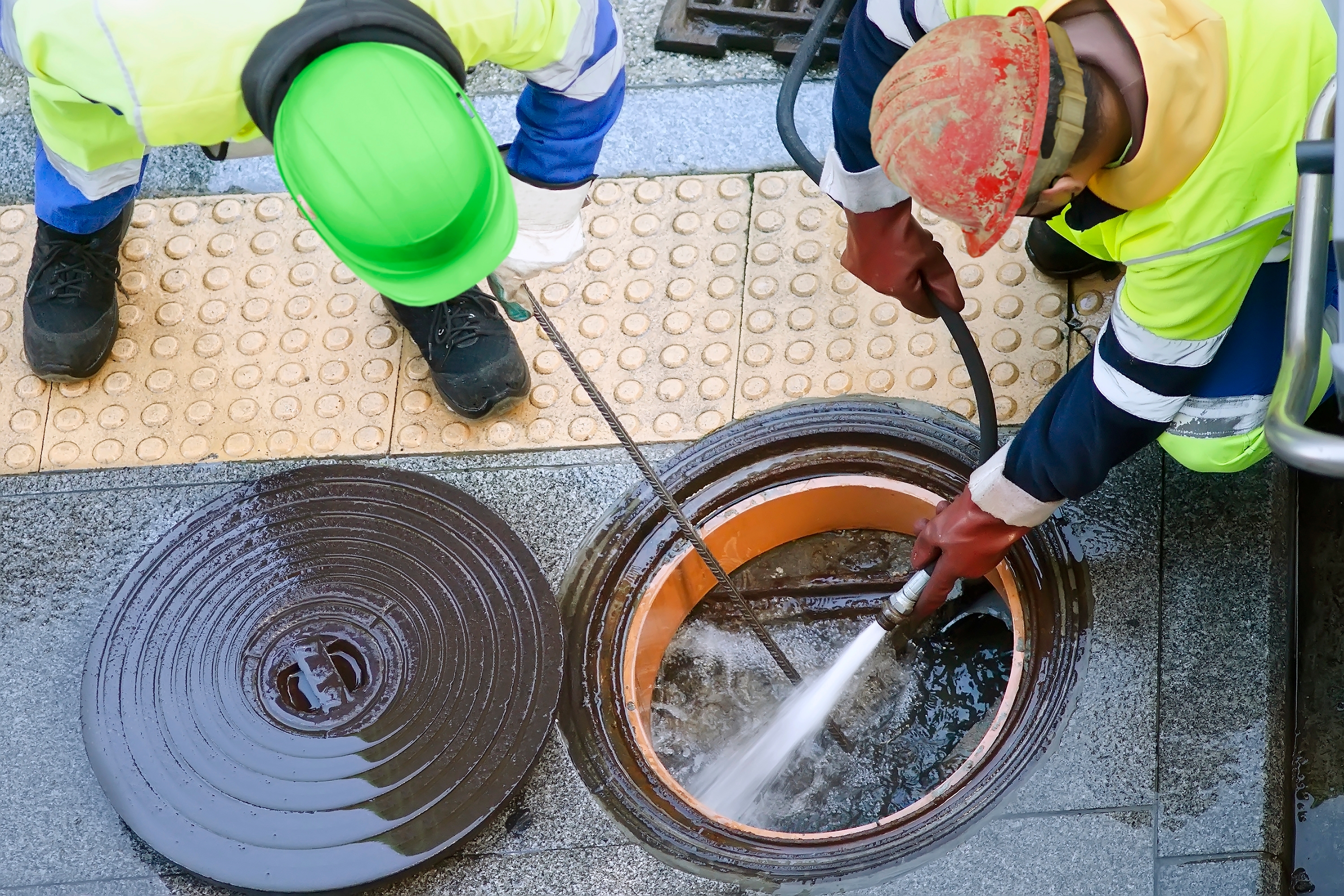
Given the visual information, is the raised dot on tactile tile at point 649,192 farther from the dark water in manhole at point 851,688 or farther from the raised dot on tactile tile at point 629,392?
the dark water in manhole at point 851,688

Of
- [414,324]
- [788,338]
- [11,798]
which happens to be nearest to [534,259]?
[414,324]

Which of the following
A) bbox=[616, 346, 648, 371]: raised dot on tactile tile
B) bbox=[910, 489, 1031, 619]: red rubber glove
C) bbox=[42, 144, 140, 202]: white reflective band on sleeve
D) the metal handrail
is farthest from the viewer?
bbox=[616, 346, 648, 371]: raised dot on tactile tile

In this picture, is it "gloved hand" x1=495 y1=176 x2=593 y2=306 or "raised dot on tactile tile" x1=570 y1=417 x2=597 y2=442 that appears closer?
"gloved hand" x1=495 y1=176 x2=593 y2=306

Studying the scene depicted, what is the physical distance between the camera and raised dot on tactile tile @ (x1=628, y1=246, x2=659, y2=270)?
3.19 m

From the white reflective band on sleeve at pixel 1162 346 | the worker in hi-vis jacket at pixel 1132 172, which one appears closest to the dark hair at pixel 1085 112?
the worker in hi-vis jacket at pixel 1132 172

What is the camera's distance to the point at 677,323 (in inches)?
121

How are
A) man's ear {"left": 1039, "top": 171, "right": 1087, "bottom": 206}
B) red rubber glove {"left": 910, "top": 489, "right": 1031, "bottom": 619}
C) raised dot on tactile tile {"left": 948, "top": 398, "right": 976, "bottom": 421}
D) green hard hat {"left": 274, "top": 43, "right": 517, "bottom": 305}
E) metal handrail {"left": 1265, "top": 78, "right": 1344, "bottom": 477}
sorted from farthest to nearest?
raised dot on tactile tile {"left": 948, "top": 398, "right": 976, "bottom": 421}, red rubber glove {"left": 910, "top": 489, "right": 1031, "bottom": 619}, green hard hat {"left": 274, "top": 43, "right": 517, "bottom": 305}, man's ear {"left": 1039, "top": 171, "right": 1087, "bottom": 206}, metal handrail {"left": 1265, "top": 78, "right": 1344, "bottom": 477}

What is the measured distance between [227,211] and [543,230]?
127 centimetres

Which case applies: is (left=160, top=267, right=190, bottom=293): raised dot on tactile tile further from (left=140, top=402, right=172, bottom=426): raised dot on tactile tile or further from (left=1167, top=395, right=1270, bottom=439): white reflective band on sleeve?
(left=1167, top=395, right=1270, bottom=439): white reflective band on sleeve

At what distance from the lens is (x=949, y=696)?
294 centimetres

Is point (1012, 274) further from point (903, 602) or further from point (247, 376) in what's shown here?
point (247, 376)

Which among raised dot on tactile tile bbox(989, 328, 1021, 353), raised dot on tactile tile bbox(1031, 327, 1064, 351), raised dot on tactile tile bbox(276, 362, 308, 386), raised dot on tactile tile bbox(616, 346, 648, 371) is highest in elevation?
raised dot on tactile tile bbox(1031, 327, 1064, 351)

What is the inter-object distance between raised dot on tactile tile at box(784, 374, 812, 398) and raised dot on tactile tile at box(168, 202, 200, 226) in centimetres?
183

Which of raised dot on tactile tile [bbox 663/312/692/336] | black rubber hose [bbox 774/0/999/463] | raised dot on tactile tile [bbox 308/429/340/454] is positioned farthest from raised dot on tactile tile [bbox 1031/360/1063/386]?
raised dot on tactile tile [bbox 308/429/340/454]
